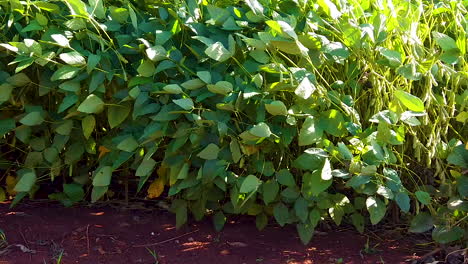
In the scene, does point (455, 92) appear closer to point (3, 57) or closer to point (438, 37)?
point (438, 37)

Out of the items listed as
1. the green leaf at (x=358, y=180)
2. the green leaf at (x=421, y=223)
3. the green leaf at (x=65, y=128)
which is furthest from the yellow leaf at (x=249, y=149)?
the green leaf at (x=65, y=128)

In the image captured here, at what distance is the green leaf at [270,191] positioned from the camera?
3381 mm

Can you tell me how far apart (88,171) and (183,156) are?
73 centimetres

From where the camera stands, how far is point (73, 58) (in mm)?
3322

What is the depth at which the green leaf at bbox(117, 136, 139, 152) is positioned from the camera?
3.42 meters

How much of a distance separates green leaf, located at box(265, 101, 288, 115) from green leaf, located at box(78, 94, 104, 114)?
2.59 feet

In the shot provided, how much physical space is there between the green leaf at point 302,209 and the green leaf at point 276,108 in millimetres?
453

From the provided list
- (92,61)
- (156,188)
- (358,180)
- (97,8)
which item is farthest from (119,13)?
(358,180)

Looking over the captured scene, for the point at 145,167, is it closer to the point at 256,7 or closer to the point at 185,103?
the point at 185,103

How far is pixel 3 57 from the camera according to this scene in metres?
3.70

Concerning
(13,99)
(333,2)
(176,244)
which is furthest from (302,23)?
(13,99)

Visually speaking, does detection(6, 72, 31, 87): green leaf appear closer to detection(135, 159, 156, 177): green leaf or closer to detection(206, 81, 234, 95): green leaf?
detection(135, 159, 156, 177): green leaf

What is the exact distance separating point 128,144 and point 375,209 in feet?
3.73

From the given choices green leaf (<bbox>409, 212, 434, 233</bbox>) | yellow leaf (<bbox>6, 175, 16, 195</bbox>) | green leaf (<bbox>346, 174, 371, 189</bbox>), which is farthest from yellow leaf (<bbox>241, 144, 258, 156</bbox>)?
yellow leaf (<bbox>6, 175, 16, 195</bbox>)
